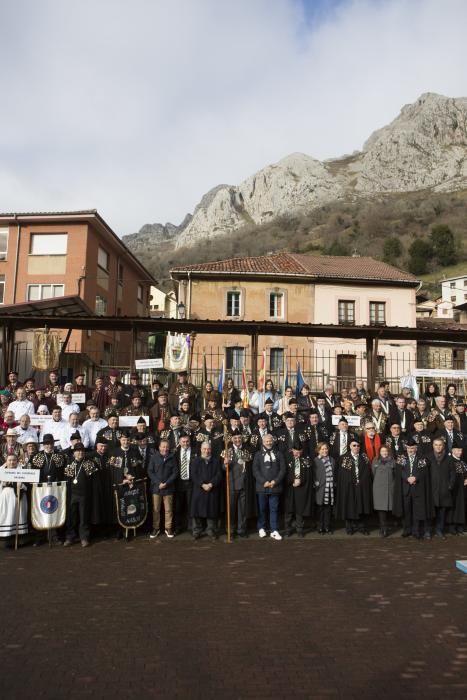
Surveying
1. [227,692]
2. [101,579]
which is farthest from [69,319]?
[227,692]

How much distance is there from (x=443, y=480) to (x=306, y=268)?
2482 centimetres

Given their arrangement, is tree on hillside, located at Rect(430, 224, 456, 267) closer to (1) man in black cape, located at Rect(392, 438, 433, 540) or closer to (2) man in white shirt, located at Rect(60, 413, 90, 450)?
(1) man in black cape, located at Rect(392, 438, 433, 540)

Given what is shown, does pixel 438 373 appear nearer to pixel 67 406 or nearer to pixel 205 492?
pixel 205 492

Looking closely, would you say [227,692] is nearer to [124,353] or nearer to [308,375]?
[308,375]

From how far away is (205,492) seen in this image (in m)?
9.80

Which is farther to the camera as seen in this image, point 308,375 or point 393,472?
point 308,375

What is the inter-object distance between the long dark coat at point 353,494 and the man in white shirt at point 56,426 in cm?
527

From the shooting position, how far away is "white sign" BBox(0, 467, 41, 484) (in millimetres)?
9195

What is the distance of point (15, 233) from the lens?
28.6 meters

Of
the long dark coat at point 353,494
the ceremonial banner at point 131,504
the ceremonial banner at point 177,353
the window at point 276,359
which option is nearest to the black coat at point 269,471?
the long dark coat at point 353,494

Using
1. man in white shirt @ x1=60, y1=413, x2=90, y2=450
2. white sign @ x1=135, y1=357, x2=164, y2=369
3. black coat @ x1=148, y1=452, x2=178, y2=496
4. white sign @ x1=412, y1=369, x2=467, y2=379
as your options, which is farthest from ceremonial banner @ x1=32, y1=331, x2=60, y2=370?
white sign @ x1=412, y1=369, x2=467, y2=379

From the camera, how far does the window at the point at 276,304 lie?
32781 millimetres

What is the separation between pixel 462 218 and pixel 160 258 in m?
48.9

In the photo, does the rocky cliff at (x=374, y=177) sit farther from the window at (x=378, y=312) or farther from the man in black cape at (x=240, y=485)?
the man in black cape at (x=240, y=485)
